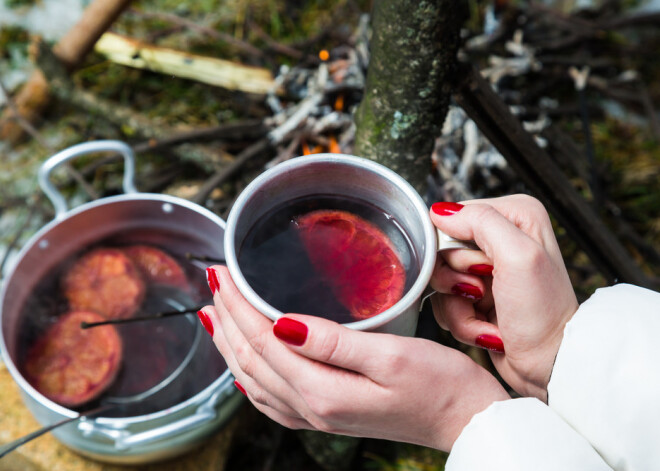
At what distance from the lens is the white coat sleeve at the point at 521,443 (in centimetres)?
98

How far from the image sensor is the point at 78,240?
5.63 ft

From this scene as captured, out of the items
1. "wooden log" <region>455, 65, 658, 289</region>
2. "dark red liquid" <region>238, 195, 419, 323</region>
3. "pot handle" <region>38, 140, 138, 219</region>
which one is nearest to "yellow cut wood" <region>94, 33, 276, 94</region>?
"pot handle" <region>38, 140, 138, 219</region>

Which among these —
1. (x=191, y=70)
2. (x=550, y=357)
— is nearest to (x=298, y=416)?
(x=550, y=357)

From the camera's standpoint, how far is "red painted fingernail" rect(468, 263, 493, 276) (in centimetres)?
104

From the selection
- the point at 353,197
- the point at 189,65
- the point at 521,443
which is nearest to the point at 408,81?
the point at 353,197

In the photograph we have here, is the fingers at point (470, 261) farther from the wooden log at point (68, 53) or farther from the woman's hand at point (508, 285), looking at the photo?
the wooden log at point (68, 53)

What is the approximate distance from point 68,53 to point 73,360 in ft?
4.78

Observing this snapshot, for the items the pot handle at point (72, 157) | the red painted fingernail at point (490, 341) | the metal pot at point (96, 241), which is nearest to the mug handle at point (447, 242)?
the red painted fingernail at point (490, 341)

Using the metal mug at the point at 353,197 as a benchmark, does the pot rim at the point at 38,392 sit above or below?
below

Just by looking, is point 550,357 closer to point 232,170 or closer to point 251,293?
point 251,293

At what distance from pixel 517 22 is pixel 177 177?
1804 mm

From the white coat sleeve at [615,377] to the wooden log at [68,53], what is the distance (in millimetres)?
2069

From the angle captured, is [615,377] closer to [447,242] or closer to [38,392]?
[447,242]

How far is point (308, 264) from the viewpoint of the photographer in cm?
111
